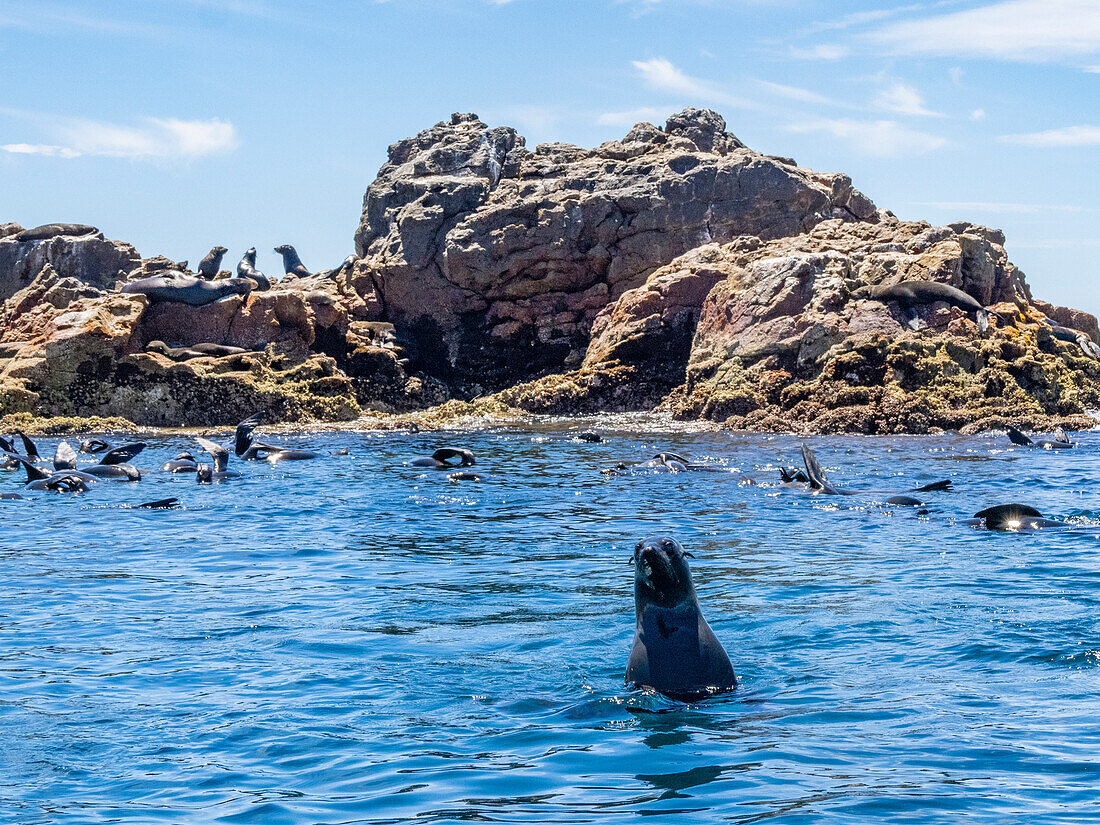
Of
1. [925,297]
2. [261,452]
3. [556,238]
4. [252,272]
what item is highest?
[556,238]

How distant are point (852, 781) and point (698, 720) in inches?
39.9

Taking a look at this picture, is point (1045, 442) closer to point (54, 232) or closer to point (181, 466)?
point (181, 466)

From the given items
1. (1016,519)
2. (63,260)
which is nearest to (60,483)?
(1016,519)

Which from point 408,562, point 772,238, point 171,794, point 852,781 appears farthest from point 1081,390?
point 171,794

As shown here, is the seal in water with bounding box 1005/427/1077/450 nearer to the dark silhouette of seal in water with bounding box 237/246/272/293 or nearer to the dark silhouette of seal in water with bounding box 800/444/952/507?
the dark silhouette of seal in water with bounding box 800/444/952/507

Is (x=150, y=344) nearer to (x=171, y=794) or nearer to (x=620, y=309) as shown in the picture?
(x=620, y=309)

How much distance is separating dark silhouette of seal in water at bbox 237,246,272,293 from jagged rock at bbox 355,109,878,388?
10.5 ft

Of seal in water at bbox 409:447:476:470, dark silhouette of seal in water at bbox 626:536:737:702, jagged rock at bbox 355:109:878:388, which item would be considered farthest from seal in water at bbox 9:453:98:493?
jagged rock at bbox 355:109:878:388

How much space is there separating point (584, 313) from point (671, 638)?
83.3 ft

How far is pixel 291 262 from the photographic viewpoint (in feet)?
121

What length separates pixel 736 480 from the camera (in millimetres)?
15227

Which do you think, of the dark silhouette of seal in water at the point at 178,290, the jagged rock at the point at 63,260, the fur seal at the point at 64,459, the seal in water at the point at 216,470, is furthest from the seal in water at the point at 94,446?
the jagged rock at the point at 63,260

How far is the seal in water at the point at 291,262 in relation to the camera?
36.2m

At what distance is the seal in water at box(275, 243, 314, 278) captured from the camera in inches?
1427
